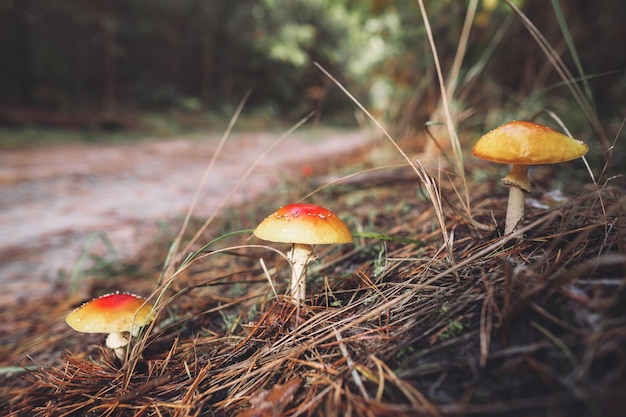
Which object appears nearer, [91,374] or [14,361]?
[91,374]

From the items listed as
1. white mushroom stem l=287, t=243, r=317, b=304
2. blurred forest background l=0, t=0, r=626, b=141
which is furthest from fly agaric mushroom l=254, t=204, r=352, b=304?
blurred forest background l=0, t=0, r=626, b=141

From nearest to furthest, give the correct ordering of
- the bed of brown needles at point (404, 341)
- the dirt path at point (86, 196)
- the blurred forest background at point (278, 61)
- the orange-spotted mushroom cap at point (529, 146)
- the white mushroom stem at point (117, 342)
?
the bed of brown needles at point (404, 341)
the orange-spotted mushroom cap at point (529, 146)
the white mushroom stem at point (117, 342)
the dirt path at point (86, 196)
the blurred forest background at point (278, 61)

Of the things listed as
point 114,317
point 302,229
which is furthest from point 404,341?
point 114,317

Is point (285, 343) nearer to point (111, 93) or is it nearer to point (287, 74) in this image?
point (111, 93)

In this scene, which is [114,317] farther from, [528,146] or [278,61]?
[278,61]

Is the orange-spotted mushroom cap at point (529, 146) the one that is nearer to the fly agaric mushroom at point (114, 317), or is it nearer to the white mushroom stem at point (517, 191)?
the white mushroom stem at point (517, 191)

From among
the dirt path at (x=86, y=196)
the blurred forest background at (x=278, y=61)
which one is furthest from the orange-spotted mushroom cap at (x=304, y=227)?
the blurred forest background at (x=278, y=61)

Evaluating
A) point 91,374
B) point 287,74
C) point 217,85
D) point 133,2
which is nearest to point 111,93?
point 133,2

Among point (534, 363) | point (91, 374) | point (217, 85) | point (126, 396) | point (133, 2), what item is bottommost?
point (217, 85)
